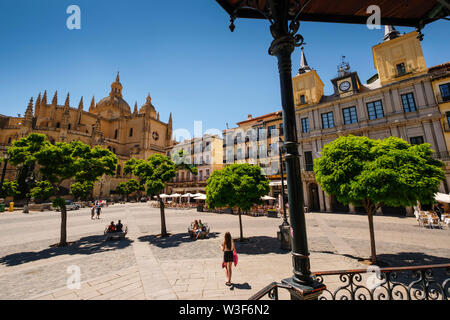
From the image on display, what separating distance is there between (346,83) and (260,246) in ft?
75.6

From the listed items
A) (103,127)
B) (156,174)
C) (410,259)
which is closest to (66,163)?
(156,174)

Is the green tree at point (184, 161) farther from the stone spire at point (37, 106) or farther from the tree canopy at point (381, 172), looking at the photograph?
the stone spire at point (37, 106)

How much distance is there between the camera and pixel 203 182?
121 feet

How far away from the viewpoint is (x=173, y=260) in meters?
8.20

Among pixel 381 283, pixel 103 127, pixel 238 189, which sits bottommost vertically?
pixel 381 283

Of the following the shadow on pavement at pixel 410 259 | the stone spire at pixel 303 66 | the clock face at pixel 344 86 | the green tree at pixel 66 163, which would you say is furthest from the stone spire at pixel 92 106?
the shadow on pavement at pixel 410 259

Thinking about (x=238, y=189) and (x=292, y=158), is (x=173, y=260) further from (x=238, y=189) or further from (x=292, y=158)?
(x=292, y=158)

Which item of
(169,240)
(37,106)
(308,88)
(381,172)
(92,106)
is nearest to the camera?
(381,172)

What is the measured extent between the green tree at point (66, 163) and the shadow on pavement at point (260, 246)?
30.3 ft

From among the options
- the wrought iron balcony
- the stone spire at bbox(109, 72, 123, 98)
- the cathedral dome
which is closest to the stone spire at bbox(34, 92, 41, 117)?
the cathedral dome

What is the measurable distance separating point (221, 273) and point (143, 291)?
248 cm

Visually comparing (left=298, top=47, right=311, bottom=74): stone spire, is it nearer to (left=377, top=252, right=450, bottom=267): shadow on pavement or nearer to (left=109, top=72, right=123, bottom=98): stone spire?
(left=377, top=252, right=450, bottom=267): shadow on pavement

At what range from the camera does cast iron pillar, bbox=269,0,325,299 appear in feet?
8.95
